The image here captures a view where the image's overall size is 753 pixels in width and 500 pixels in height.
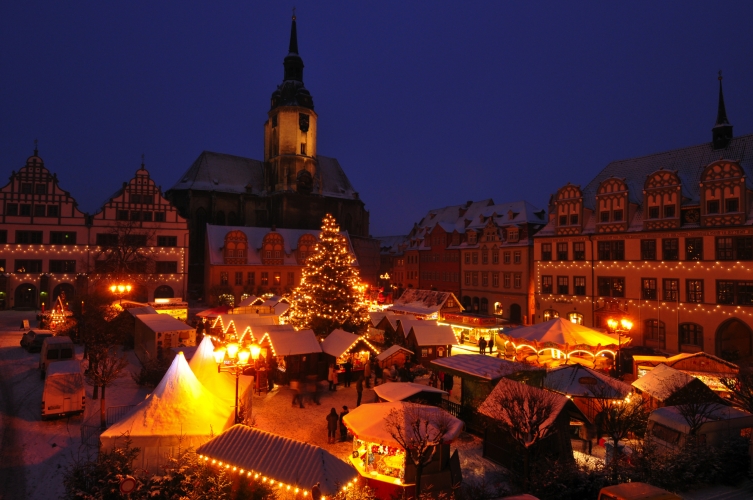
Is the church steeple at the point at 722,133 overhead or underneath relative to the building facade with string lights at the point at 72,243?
overhead

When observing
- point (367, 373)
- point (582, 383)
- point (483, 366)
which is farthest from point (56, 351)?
point (582, 383)

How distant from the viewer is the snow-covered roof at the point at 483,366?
15508 mm

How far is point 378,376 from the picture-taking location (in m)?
22.5

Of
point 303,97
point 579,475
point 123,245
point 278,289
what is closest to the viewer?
point 579,475

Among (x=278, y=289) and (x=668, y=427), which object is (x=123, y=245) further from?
(x=668, y=427)

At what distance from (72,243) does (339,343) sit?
3579 centimetres

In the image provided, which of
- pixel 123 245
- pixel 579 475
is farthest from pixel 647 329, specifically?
pixel 123 245

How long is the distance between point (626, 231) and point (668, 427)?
22346mm

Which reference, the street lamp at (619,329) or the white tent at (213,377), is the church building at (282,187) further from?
the street lamp at (619,329)

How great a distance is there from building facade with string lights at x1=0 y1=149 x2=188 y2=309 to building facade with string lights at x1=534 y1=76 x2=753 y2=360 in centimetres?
3693

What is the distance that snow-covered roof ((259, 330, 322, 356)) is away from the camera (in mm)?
20812

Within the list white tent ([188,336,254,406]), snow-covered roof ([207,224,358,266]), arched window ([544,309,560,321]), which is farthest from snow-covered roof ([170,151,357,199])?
white tent ([188,336,254,406])

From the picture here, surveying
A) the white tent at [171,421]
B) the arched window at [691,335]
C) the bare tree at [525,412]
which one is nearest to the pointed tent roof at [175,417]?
the white tent at [171,421]

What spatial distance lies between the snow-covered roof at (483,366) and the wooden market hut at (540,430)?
7.17 feet
